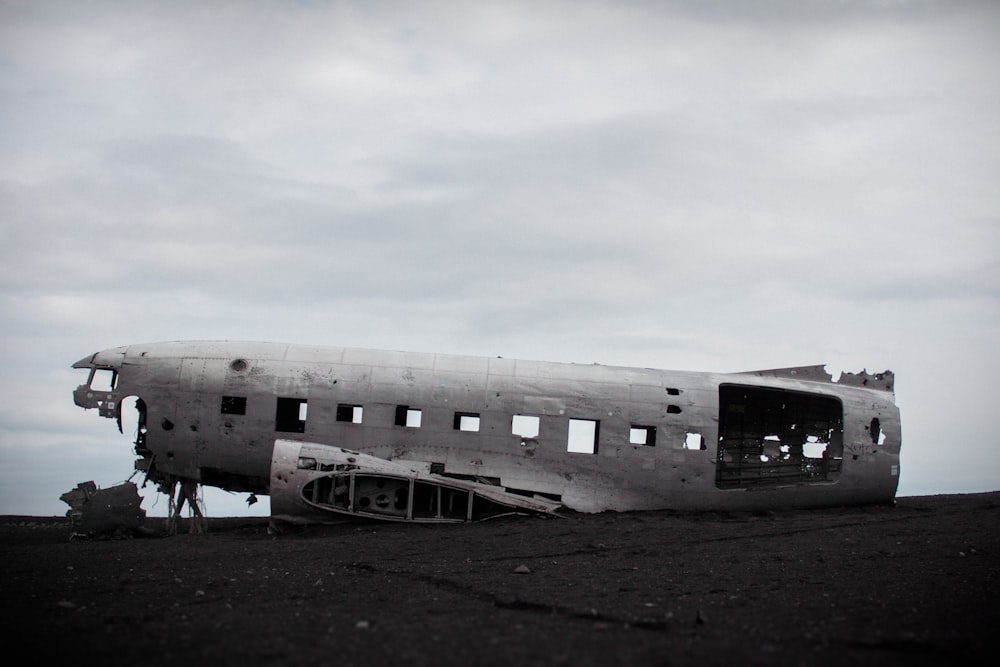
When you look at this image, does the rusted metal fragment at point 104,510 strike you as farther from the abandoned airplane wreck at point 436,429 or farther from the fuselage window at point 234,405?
the fuselage window at point 234,405

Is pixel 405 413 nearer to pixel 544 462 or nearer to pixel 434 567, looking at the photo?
pixel 544 462

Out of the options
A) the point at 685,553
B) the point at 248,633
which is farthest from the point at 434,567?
the point at 248,633

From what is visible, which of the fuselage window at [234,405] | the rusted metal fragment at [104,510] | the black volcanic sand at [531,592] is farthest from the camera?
the fuselage window at [234,405]

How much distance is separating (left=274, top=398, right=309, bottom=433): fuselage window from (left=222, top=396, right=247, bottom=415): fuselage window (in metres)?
0.86

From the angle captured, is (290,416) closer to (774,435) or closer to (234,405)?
(234,405)

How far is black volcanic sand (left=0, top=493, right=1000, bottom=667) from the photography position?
26.7ft

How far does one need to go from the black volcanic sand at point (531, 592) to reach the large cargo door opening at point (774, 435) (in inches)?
80.9

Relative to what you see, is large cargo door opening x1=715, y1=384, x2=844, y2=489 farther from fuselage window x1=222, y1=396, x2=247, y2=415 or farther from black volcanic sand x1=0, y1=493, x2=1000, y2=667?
fuselage window x1=222, y1=396, x2=247, y2=415

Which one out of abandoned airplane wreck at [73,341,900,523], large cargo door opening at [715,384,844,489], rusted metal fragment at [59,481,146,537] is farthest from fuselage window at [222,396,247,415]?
large cargo door opening at [715,384,844,489]

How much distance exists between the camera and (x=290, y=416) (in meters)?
22.2

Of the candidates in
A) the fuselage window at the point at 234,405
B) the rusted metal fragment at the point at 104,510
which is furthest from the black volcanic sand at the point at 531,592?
the fuselage window at the point at 234,405

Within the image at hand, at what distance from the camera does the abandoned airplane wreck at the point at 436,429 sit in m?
21.1

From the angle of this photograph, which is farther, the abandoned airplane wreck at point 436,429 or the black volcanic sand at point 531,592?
the abandoned airplane wreck at point 436,429

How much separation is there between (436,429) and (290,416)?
406 centimetres
